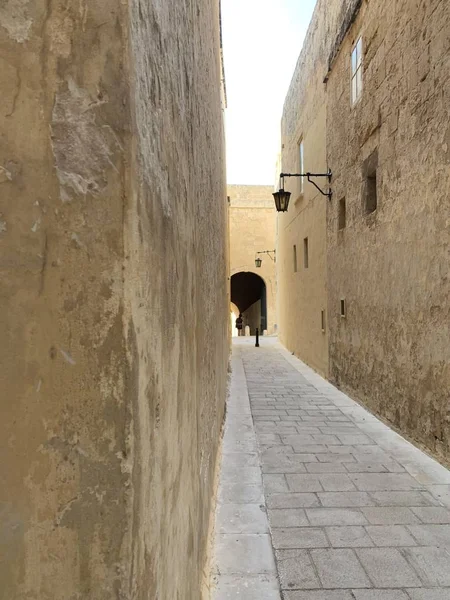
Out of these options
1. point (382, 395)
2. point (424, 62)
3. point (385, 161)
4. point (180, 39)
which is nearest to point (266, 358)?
point (382, 395)

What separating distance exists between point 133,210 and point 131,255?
0.09 metres

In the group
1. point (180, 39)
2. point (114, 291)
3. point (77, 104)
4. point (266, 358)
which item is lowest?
point (266, 358)

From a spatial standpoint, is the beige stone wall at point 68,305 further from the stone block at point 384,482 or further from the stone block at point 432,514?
the stone block at point 384,482

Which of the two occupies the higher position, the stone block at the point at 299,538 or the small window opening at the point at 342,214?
the small window opening at the point at 342,214

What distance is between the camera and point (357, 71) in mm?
6250

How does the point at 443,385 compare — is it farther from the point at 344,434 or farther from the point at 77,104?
the point at 77,104

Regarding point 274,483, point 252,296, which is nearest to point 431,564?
point 274,483

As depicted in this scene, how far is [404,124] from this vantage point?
15.1 feet

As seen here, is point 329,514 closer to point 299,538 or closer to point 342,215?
point 299,538

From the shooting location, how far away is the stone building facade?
12.8 feet

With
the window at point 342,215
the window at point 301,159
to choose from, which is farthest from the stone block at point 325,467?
the window at point 301,159

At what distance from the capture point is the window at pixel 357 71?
20.0 feet

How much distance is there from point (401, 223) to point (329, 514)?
324cm

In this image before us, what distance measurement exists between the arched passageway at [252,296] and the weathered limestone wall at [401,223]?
16.7m
